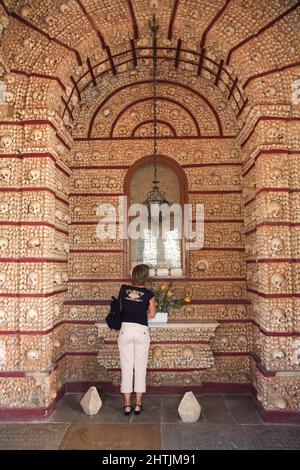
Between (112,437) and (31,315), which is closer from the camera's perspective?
(112,437)

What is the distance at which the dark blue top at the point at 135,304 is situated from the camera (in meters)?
4.80

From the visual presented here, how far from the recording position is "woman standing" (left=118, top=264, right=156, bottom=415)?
480 centimetres

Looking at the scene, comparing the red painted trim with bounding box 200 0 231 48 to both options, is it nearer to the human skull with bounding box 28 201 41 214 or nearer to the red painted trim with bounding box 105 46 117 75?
the red painted trim with bounding box 105 46 117 75

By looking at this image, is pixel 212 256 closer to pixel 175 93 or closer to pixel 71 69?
pixel 175 93

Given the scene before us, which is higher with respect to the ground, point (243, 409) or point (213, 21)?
point (213, 21)

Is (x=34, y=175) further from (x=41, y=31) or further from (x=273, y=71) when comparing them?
(x=273, y=71)

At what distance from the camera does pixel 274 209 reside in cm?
492

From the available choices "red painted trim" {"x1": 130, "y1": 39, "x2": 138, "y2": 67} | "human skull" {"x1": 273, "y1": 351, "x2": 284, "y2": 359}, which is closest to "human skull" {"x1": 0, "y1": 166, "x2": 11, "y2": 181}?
"red painted trim" {"x1": 130, "y1": 39, "x2": 138, "y2": 67}

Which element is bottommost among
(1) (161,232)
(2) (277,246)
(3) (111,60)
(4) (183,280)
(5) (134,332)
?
(5) (134,332)

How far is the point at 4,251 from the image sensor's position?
498 cm

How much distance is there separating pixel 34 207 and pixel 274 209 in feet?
11.0

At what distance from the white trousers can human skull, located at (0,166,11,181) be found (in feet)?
8.70

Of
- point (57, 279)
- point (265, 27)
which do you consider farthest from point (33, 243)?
point (265, 27)

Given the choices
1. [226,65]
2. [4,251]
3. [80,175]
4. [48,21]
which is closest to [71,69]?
[48,21]
